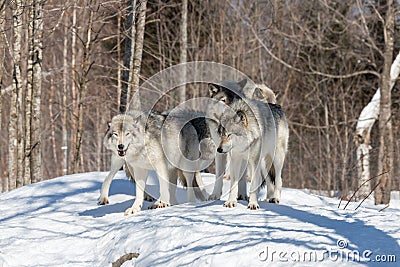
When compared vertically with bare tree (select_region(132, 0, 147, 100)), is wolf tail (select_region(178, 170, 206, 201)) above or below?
below

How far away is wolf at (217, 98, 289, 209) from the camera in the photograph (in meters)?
6.17

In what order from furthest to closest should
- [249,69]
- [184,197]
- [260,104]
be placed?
1. [249,69]
2. [184,197]
3. [260,104]

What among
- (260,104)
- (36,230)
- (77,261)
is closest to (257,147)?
(260,104)

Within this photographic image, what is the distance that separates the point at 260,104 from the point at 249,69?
60.9 ft

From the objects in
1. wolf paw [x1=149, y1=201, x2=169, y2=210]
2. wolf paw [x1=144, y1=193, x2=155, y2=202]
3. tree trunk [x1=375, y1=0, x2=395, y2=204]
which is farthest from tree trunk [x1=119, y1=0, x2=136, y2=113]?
tree trunk [x1=375, y1=0, x2=395, y2=204]

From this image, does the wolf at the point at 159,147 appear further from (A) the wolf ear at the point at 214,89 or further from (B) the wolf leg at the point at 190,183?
(A) the wolf ear at the point at 214,89

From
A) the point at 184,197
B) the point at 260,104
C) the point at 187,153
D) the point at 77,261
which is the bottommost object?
the point at 77,261

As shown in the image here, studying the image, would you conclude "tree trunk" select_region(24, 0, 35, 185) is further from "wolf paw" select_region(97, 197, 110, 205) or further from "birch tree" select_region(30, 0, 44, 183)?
"wolf paw" select_region(97, 197, 110, 205)

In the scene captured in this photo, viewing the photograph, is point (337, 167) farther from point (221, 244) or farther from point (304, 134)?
point (221, 244)

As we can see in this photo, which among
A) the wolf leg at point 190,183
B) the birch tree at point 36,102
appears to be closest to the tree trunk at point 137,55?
the birch tree at point 36,102

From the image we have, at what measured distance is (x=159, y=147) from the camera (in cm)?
684

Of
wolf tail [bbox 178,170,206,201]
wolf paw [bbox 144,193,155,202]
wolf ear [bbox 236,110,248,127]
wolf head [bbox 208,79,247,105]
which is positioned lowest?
wolf paw [bbox 144,193,155,202]

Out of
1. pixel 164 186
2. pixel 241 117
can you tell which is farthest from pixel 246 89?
pixel 164 186

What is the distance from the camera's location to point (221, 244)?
471 centimetres
